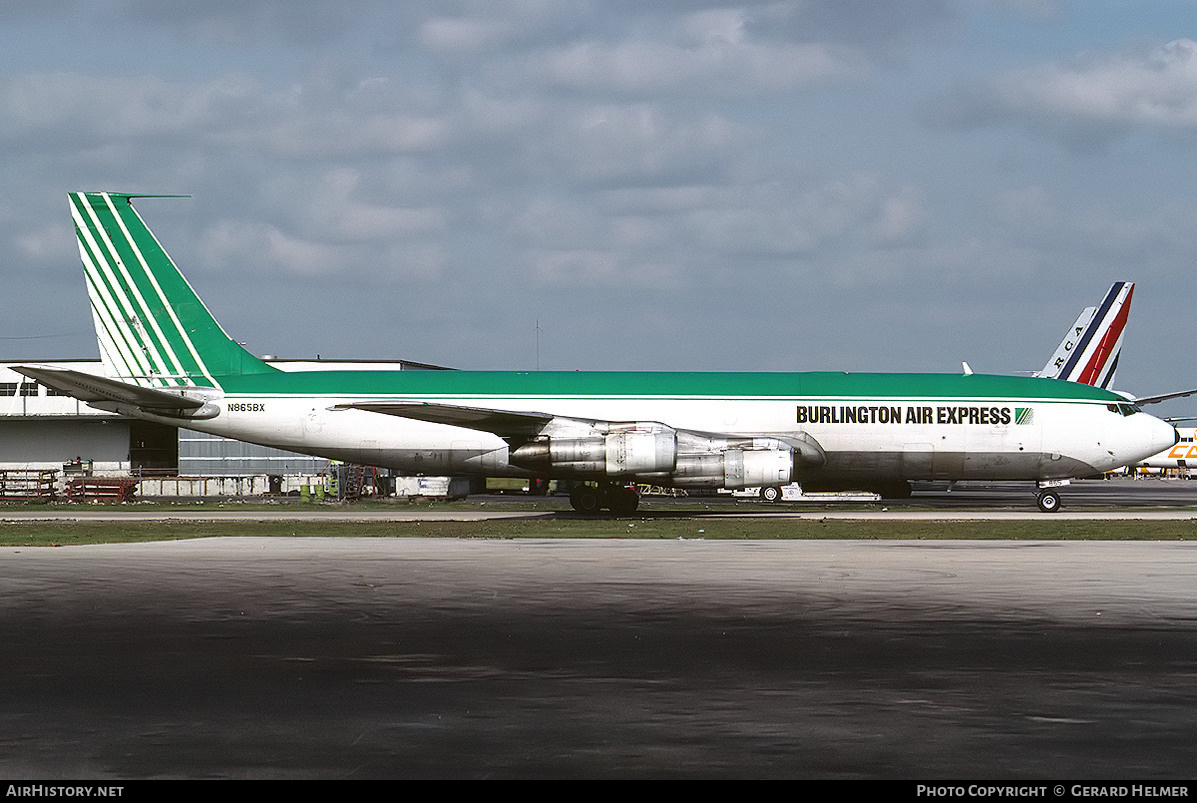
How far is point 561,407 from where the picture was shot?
4344 centimetres

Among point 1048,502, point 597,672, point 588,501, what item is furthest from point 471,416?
point 597,672

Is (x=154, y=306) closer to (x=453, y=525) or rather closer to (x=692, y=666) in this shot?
(x=453, y=525)

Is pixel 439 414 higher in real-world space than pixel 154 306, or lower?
lower

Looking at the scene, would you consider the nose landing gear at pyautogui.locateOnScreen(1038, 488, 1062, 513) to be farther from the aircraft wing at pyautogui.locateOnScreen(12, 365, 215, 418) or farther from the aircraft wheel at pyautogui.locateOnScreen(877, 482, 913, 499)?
the aircraft wing at pyautogui.locateOnScreen(12, 365, 215, 418)

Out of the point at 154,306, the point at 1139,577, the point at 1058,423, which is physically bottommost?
the point at 1139,577

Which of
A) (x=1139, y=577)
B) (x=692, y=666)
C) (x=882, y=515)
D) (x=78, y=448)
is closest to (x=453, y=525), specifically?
(x=882, y=515)

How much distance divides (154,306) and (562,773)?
40702 mm

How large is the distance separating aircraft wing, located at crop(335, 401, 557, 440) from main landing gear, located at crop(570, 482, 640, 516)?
3451 millimetres

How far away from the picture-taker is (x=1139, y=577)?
70.4 feet

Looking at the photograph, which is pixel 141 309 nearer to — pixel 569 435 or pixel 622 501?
pixel 569 435

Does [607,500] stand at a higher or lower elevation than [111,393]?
lower

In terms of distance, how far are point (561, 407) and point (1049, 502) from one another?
17.3 meters

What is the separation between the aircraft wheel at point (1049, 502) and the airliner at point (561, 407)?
0.07 m
